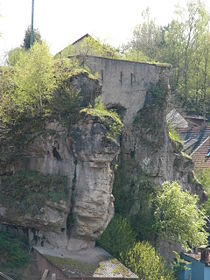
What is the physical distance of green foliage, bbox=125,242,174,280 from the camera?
2373 cm

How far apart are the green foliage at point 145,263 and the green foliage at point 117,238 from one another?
390 millimetres

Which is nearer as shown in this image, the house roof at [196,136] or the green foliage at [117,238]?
the green foliage at [117,238]

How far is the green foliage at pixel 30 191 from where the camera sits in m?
23.1

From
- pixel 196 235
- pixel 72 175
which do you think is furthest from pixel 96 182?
pixel 196 235

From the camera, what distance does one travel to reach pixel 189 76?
45844 millimetres

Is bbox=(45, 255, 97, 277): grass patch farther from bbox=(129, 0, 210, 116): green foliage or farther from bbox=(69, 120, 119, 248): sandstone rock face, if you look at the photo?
bbox=(129, 0, 210, 116): green foliage

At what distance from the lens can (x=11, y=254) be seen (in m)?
22.5

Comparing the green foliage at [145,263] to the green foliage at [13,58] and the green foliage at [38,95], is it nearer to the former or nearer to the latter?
the green foliage at [38,95]

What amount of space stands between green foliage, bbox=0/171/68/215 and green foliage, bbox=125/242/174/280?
370 centimetres

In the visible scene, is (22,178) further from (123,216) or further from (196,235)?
(196,235)

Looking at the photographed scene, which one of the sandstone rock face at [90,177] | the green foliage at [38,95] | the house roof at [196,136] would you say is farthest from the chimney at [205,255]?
the house roof at [196,136]

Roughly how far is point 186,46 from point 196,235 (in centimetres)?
2132

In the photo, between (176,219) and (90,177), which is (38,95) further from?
(176,219)

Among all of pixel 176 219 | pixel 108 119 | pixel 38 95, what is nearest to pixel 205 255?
pixel 176 219
